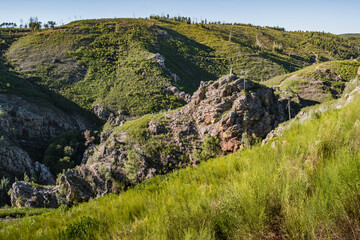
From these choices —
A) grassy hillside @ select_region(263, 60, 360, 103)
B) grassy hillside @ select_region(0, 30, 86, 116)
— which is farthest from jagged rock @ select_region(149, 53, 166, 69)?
grassy hillside @ select_region(263, 60, 360, 103)

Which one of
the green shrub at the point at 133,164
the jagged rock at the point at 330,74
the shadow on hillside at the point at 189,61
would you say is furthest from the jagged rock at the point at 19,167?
the jagged rock at the point at 330,74

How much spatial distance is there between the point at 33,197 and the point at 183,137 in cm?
2321

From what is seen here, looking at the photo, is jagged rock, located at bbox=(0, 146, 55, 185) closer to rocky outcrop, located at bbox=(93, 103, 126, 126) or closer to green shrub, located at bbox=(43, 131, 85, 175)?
green shrub, located at bbox=(43, 131, 85, 175)

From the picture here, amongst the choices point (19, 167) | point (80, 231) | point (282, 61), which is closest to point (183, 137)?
point (80, 231)

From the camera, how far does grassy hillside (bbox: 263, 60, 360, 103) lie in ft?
200

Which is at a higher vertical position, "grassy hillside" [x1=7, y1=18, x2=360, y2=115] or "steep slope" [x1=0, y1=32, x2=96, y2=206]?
"grassy hillside" [x1=7, y1=18, x2=360, y2=115]

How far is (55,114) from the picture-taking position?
194ft

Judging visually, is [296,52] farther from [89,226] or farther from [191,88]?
[89,226]

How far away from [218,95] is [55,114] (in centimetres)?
4830

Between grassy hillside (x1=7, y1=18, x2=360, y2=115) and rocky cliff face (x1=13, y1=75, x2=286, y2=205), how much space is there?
26.4m

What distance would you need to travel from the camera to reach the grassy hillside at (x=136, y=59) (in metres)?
69.4

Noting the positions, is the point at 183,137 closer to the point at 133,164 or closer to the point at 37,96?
the point at 133,164

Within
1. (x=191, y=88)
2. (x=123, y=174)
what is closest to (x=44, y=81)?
(x=191, y=88)

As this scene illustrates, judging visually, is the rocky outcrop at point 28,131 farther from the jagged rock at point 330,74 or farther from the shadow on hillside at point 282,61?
the shadow on hillside at point 282,61
